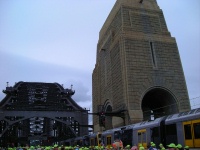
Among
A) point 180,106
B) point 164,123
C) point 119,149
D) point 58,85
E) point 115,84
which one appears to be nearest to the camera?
point 119,149

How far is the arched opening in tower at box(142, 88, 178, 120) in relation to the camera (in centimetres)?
5607

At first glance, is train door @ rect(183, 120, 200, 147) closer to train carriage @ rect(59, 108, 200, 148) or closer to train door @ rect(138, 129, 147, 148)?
train carriage @ rect(59, 108, 200, 148)

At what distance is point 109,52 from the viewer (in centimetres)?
6556

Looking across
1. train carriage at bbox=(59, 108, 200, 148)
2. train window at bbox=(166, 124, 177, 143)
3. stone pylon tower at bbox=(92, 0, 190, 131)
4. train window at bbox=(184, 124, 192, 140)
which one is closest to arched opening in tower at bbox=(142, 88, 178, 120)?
stone pylon tower at bbox=(92, 0, 190, 131)

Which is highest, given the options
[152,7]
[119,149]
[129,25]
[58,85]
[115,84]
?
[152,7]

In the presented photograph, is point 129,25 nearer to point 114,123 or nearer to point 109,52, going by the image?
point 109,52

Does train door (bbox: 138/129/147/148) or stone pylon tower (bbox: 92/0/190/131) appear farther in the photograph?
stone pylon tower (bbox: 92/0/190/131)

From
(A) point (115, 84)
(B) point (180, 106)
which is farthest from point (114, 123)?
(B) point (180, 106)

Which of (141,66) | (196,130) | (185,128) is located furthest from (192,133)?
(141,66)

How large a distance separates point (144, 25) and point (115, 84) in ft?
51.9

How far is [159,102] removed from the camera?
61.9 metres

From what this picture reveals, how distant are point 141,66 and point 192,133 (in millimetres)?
36386

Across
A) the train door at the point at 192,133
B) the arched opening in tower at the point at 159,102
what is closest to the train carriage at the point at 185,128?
the train door at the point at 192,133

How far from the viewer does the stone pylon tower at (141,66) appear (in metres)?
53.6
